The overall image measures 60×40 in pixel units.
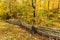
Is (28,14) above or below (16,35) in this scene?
above

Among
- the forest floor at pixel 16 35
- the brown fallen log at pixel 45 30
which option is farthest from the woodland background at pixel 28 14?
the brown fallen log at pixel 45 30

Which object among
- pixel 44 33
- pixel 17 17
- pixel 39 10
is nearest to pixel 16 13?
pixel 17 17

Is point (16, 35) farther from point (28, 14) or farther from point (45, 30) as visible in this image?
point (28, 14)

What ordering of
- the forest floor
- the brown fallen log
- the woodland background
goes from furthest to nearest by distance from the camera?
the woodland background < the forest floor < the brown fallen log

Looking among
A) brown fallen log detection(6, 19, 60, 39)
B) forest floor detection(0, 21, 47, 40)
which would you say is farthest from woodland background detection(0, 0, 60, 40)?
brown fallen log detection(6, 19, 60, 39)

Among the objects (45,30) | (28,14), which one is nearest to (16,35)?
(45,30)

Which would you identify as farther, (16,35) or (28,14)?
(28,14)

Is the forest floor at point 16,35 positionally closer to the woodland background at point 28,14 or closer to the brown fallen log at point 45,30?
the woodland background at point 28,14

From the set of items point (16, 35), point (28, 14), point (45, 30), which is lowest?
point (16, 35)

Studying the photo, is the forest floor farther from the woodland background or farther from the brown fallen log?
the brown fallen log

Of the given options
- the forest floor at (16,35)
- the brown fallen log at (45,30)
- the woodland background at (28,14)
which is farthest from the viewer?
the woodland background at (28,14)

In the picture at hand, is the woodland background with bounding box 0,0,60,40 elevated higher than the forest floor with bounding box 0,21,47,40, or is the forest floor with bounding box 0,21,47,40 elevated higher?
the woodland background with bounding box 0,0,60,40

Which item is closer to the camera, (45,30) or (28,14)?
(45,30)

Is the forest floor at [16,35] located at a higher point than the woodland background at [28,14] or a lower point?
lower
